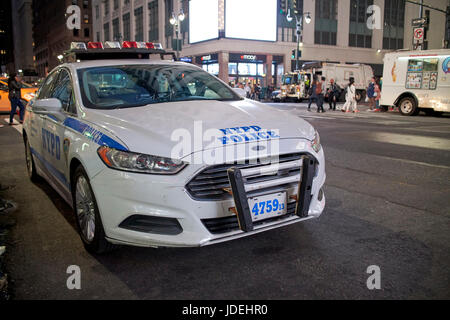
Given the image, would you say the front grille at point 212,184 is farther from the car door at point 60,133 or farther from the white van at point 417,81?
the white van at point 417,81

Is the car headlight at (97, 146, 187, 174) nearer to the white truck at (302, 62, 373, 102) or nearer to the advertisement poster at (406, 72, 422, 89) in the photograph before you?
the advertisement poster at (406, 72, 422, 89)

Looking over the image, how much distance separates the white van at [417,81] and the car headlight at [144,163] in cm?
1785

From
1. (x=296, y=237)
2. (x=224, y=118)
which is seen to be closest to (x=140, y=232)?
(x=224, y=118)

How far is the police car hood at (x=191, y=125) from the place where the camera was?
2984 millimetres

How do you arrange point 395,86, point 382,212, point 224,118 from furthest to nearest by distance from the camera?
point 395,86 → point 382,212 → point 224,118

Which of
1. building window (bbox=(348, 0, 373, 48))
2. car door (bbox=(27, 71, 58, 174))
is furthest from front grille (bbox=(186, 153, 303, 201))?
building window (bbox=(348, 0, 373, 48))

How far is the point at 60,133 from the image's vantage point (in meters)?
3.98

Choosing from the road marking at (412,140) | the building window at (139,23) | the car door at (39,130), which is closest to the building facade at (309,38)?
the building window at (139,23)

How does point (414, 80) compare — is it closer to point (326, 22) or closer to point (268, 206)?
point (268, 206)

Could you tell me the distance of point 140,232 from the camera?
9.73ft

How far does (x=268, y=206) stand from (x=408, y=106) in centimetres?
1836

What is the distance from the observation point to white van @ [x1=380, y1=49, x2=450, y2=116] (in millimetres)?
17859

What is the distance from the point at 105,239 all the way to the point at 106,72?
194 centimetres
